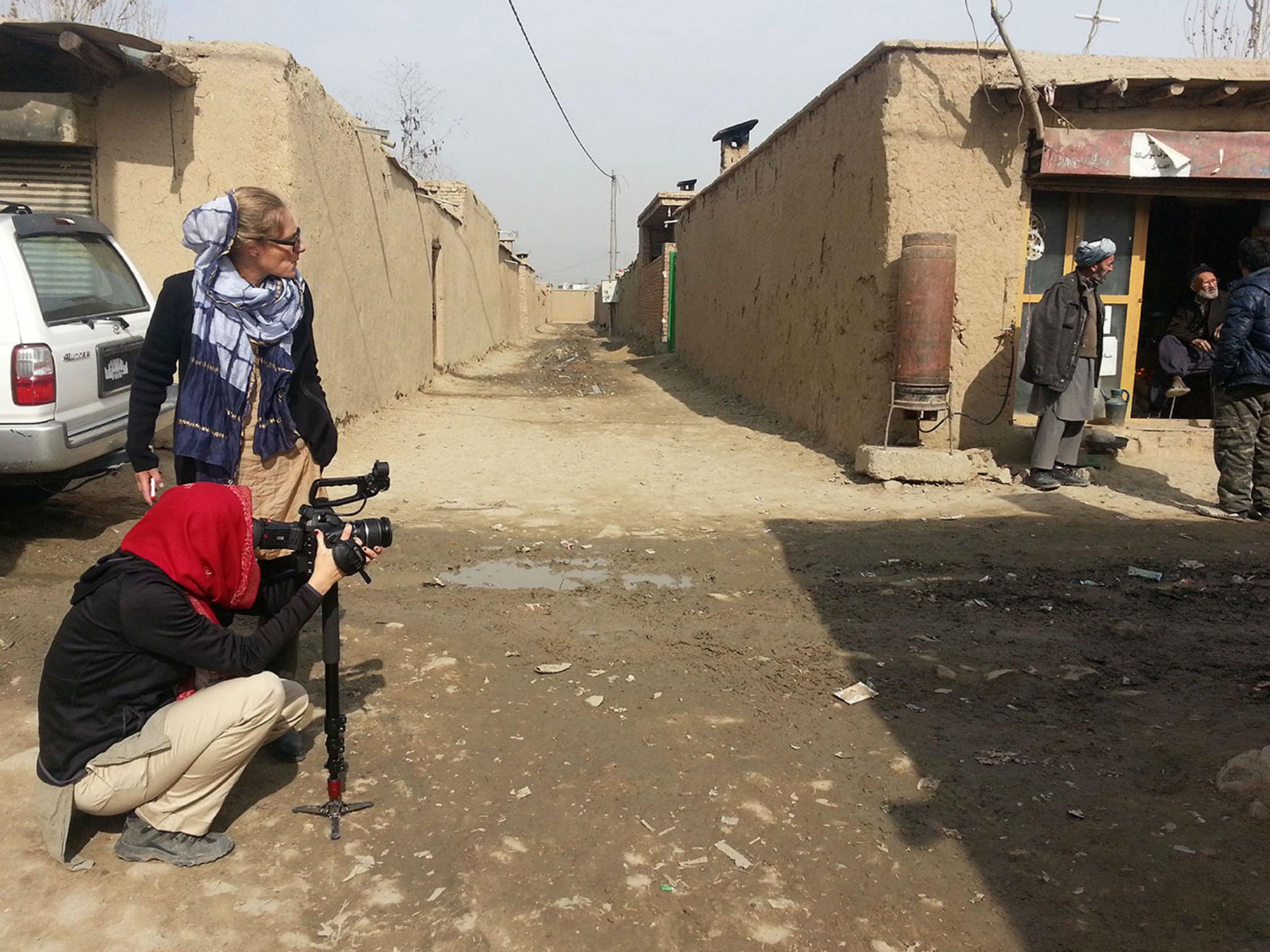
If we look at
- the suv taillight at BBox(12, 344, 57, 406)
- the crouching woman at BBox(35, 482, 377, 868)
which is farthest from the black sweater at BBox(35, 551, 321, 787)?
the suv taillight at BBox(12, 344, 57, 406)

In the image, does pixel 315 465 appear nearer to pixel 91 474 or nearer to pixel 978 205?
pixel 91 474

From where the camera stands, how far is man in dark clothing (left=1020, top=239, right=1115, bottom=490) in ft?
21.7

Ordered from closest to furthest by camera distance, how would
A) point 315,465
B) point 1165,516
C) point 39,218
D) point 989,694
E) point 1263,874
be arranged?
point 1263,874 → point 315,465 → point 989,694 → point 39,218 → point 1165,516

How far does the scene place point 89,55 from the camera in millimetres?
6355

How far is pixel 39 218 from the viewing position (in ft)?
15.8

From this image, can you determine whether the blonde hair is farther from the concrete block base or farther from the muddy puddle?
the concrete block base

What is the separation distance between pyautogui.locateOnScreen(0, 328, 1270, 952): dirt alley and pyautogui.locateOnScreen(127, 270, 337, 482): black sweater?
995mm

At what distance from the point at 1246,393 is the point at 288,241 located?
233 inches

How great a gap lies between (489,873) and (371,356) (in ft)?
26.1

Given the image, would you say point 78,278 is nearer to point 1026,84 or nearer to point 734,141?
point 1026,84

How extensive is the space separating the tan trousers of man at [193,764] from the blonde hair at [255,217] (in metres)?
1.25

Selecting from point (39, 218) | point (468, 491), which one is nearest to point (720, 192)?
point (468, 491)

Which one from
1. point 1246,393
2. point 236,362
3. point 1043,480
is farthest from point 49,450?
point 1246,393

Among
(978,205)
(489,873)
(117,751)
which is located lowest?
(489,873)
